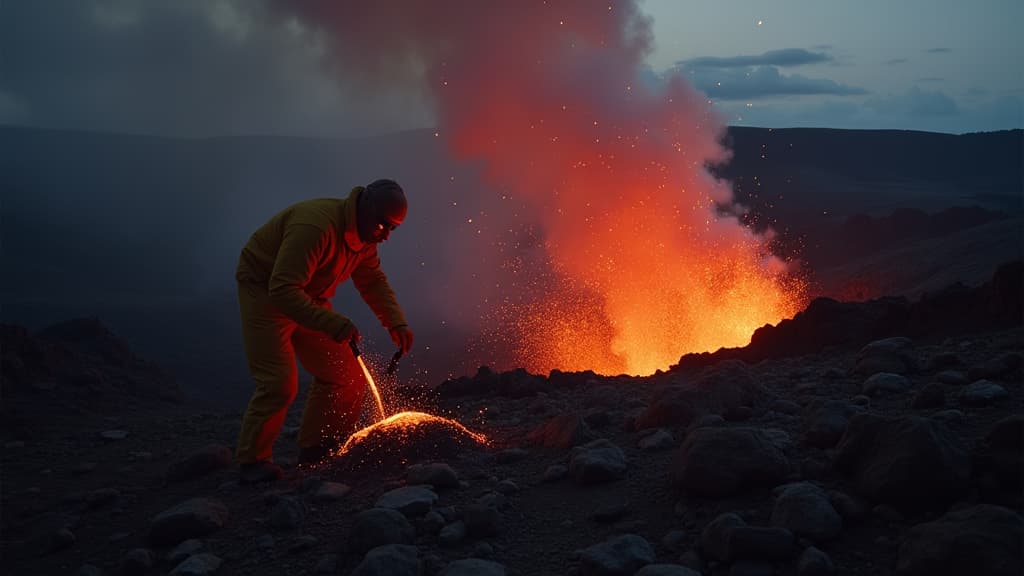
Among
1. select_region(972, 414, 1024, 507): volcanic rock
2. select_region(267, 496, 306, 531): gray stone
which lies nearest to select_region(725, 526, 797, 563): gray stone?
select_region(972, 414, 1024, 507): volcanic rock

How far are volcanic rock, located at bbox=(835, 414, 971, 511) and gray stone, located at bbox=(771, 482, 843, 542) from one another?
0.62 ft

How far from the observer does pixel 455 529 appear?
120 inches

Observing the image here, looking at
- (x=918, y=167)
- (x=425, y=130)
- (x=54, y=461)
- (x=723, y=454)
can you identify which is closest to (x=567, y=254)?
(x=54, y=461)

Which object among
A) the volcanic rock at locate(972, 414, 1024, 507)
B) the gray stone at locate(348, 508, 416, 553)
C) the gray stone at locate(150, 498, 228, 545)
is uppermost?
the volcanic rock at locate(972, 414, 1024, 507)

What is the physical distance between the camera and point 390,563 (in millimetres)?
2748

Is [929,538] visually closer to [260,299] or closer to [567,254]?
[260,299]

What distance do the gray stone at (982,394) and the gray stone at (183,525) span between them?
3.35 m

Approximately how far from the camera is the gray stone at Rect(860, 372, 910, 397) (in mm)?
4145

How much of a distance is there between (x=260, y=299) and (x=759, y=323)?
766cm

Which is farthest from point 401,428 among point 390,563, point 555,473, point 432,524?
point 390,563

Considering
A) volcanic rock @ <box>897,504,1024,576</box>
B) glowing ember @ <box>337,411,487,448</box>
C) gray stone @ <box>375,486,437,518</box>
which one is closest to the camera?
volcanic rock @ <box>897,504,1024,576</box>

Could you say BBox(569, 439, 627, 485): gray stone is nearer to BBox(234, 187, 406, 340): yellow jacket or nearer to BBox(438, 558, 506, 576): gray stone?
BBox(438, 558, 506, 576): gray stone

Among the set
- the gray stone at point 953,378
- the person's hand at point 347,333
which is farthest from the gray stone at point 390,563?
the gray stone at point 953,378

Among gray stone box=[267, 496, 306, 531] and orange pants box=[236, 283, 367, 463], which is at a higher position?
orange pants box=[236, 283, 367, 463]
